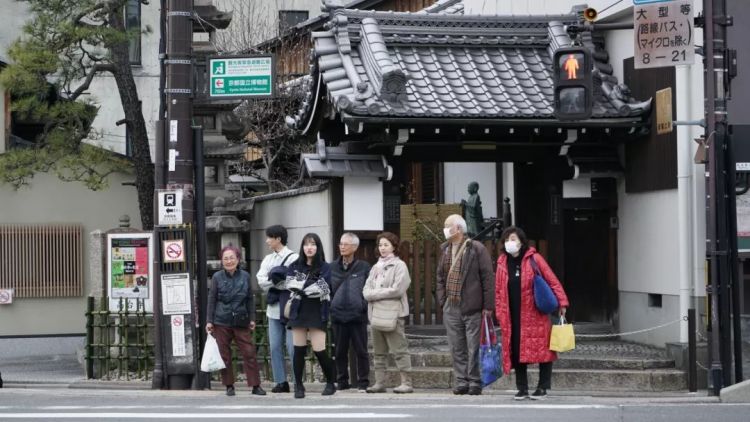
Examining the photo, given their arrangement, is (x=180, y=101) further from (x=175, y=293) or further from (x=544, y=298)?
(x=544, y=298)

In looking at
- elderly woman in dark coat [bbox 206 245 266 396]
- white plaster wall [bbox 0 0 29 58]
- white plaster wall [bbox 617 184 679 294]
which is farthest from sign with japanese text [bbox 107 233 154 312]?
white plaster wall [bbox 0 0 29 58]

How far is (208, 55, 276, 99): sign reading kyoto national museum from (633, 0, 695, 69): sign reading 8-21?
4.51 m

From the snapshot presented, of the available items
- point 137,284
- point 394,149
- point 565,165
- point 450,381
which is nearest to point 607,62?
point 565,165

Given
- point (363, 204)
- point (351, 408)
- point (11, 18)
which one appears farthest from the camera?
point (11, 18)

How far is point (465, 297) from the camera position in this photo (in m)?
14.7

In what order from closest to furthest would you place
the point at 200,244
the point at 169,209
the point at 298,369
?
1. the point at 298,369
2. the point at 169,209
3. the point at 200,244

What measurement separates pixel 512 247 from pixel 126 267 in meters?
7.30

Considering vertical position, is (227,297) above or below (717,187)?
below

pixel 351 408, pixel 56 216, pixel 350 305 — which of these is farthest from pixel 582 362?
pixel 56 216

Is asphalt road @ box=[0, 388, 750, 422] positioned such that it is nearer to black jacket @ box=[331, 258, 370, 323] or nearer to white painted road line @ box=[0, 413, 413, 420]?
white painted road line @ box=[0, 413, 413, 420]

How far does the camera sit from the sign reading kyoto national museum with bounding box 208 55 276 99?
1628 cm

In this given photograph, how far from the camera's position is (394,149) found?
18609 mm

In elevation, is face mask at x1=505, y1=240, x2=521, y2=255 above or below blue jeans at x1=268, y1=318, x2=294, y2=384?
above

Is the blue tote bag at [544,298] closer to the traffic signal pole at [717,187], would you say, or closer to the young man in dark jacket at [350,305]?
the young man in dark jacket at [350,305]
